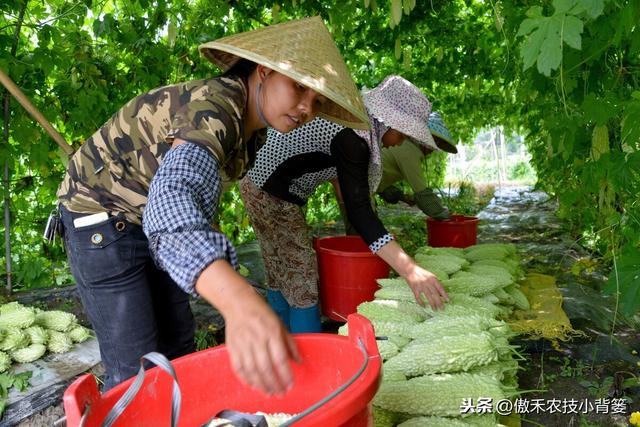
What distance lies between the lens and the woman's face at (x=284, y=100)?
1.54 meters

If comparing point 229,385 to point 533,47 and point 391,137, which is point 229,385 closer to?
point 533,47

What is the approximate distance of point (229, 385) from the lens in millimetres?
1326

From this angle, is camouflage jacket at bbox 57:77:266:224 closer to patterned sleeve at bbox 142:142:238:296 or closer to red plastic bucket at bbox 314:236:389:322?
patterned sleeve at bbox 142:142:238:296

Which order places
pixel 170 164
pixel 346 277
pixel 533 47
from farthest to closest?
pixel 346 277 < pixel 533 47 < pixel 170 164

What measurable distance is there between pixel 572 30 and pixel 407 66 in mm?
4560

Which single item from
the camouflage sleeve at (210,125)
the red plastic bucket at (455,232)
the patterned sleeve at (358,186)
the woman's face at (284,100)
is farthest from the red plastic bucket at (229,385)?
the red plastic bucket at (455,232)

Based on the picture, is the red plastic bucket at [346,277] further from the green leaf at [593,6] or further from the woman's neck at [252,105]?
the green leaf at [593,6]

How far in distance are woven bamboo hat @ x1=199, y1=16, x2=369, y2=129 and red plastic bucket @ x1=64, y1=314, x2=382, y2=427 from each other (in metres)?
0.70

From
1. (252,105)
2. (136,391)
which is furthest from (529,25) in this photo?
(136,391)

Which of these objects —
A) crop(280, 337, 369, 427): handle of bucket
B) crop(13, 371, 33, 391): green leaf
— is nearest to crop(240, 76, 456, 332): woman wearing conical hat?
crop(280, 337, 369, 427): handle of bucket

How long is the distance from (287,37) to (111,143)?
69 centimetres

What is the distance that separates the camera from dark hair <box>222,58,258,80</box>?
65.7 inches

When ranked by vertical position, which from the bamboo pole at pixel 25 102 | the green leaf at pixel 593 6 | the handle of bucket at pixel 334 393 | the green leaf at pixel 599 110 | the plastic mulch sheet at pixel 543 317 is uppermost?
the bamboo pole at pixel 25 102

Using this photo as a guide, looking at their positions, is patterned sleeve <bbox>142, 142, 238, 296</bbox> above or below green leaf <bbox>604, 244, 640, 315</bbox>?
above
